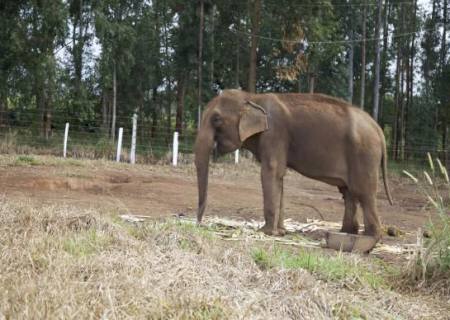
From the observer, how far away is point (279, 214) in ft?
24.3

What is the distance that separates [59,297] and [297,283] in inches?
61.6

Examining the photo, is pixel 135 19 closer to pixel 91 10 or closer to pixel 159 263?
pixel 91 10

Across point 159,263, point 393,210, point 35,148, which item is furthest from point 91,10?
point 159,263

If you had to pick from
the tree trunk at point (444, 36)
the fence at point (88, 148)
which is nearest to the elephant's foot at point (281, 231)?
the fence at point (88, 148)

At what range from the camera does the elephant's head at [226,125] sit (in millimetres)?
7234

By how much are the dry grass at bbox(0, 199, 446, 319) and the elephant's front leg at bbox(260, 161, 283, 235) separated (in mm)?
2159

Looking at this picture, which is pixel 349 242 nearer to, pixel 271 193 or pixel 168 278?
pixel 271 193

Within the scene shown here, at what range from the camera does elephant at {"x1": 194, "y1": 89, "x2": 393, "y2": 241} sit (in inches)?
269

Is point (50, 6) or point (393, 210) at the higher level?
point (50, 6)

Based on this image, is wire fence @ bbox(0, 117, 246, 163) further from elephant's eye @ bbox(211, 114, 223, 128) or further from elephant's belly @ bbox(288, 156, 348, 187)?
elephant's belly @ bbox(288, 156, 348, 187)

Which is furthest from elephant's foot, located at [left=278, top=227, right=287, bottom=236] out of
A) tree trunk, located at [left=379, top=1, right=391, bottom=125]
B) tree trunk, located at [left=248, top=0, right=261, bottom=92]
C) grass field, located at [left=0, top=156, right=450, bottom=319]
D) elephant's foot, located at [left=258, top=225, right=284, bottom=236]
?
Answer: tree trunk, located at [left=379, top=1, right=391, bottom=125]

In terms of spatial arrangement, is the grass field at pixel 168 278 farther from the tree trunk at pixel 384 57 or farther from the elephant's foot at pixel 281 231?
the tree trunk at pixel 384 57

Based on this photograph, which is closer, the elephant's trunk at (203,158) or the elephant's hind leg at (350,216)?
the elephant's trunk at (203,158)

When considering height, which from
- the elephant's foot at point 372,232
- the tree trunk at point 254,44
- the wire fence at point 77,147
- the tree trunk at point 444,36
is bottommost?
the elephant's foot at point 372,232
